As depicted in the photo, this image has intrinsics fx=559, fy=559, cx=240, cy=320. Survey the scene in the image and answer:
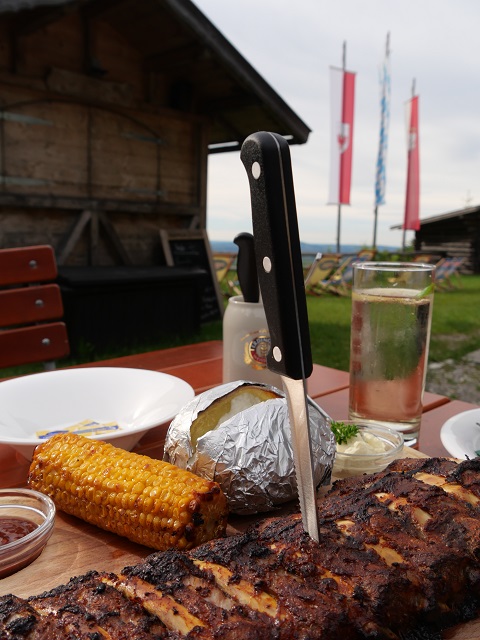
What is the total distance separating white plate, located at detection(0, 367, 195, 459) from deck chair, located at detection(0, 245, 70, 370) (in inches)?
52.4

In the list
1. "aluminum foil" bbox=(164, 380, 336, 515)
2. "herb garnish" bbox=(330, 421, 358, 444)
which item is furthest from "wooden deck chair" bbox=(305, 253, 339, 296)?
"aluminum foil" bbox=(164, 380, 336, 515)

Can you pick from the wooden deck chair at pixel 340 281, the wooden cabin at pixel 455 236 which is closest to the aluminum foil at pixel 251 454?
the wooden deck chair at pixel 340 281

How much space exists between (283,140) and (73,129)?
736 centimetres

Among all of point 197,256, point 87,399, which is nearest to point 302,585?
point 87,399

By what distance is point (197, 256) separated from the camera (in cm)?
905

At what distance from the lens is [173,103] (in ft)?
27.9

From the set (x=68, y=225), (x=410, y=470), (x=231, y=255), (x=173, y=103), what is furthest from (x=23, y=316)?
(x=231, y=255)

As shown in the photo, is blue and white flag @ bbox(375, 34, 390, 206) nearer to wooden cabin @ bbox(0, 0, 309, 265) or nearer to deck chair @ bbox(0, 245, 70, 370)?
wooden cabin @ bbox(0, 0, 309, 265)

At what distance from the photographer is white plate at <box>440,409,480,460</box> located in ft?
4.75

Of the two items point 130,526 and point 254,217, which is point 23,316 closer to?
point 130,526

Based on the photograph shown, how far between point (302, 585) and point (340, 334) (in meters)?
8.76

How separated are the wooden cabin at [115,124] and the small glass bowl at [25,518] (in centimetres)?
537

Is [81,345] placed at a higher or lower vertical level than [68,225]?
lower

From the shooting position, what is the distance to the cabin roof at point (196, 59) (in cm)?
682
